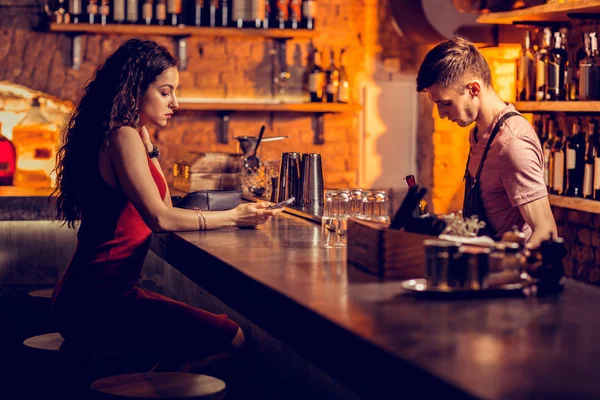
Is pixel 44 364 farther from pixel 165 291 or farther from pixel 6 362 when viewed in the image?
pixel 165 291

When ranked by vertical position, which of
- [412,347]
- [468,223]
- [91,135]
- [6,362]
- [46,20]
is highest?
[46,20]

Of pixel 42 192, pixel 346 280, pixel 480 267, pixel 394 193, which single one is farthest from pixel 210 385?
pixel 394 193

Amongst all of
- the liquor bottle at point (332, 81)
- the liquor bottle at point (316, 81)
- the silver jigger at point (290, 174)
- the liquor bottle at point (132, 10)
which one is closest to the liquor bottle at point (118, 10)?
the liquor bottle at point (132, 10)

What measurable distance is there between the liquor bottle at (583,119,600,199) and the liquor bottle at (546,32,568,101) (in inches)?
8.1

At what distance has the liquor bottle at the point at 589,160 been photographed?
13.4 ft

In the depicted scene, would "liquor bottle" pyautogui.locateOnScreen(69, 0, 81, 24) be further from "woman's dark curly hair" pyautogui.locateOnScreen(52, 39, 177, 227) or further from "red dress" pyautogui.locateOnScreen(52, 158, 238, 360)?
"red dress" pyautogui.locateOnScreen(52, 158, 238, 360)

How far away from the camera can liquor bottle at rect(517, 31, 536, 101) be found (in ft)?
15.1

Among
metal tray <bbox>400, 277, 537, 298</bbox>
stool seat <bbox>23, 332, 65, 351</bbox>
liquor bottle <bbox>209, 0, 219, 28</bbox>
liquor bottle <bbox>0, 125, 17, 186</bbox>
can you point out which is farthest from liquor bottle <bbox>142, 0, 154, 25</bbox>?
metal tray <bbox>400, 277, 537, 298</bbox>

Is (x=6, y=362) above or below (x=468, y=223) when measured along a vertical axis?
below

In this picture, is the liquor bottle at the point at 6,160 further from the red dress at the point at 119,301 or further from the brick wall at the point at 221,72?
the red dress at the point at 119,301

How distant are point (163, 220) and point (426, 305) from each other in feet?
3.83

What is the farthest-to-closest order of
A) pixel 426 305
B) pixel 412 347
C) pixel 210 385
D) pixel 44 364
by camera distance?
pixel 44 364 < pixel 210 385 < pixel 426 305 < pixel 412 347

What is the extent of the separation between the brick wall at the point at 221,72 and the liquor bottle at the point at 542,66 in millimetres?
2194

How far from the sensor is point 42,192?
4.54 m
